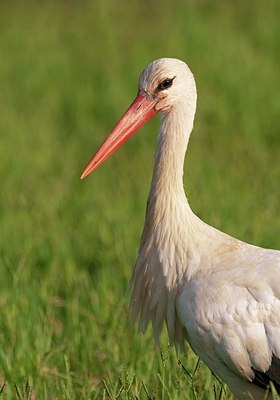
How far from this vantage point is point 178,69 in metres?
3.85

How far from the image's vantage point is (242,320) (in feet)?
11.6

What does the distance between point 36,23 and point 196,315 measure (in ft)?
28.4

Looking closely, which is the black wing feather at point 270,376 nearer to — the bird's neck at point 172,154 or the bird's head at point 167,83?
the bird's neck at point 172,154

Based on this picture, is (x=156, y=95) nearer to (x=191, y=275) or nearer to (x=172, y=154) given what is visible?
(x=172, y=154)

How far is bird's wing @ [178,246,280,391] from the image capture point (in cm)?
354

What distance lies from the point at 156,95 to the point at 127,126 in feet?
0.63

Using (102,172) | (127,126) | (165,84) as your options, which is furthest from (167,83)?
(102,172)

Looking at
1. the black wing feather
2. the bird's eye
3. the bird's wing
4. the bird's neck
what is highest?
the bird's eye

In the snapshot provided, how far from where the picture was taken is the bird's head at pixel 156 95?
12.6 ft

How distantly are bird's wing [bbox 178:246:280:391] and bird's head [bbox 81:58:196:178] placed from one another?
2.40ft

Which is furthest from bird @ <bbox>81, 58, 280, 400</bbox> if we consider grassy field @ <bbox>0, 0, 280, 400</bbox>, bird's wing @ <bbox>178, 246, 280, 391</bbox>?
grassy field @ <bbox>0, 0, 280, 400</bbox>

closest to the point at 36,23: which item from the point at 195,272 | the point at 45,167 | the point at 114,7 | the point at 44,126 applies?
the point at 114,7

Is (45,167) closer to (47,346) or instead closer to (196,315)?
(47,346)

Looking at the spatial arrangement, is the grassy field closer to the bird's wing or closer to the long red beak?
the bird's wing
